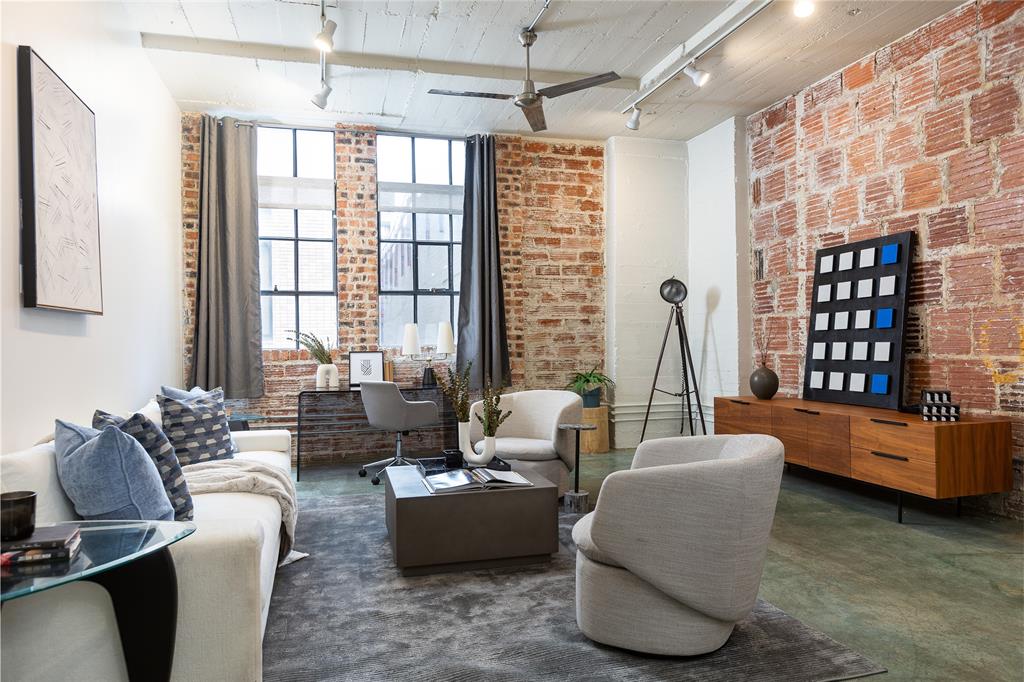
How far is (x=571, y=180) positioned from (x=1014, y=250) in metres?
3.94

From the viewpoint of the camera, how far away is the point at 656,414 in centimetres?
663

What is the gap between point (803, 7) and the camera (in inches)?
144

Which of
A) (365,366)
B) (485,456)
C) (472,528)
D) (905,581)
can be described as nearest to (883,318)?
(905,581)

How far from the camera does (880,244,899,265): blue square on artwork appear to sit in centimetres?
437

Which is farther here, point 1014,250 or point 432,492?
point 1014,250

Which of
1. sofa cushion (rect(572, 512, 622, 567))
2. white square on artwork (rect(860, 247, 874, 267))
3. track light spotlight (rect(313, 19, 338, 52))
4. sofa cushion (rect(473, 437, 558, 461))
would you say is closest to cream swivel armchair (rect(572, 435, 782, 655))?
sofa cushion (rect(572, 512, 622, 567))

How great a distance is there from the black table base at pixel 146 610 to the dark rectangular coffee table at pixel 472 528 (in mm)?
1309

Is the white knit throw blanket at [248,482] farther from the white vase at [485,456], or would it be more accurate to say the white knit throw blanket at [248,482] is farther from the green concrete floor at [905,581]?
the green concrete floor at [905,581]

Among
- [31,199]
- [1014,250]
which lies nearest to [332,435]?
[31,199]

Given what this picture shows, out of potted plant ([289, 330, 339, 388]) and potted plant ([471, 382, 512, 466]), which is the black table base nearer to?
potted plant ([471, 382, 512, 466])

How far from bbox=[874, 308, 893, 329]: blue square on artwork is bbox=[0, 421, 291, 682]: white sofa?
4.22 meters

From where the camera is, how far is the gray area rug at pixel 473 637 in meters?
2.12

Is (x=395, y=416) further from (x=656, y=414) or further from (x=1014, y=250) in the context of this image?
(x=1014, y=250)

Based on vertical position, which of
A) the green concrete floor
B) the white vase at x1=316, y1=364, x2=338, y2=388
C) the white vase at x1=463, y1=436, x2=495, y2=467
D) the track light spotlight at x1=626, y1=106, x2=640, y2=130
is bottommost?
the green concrete floor
